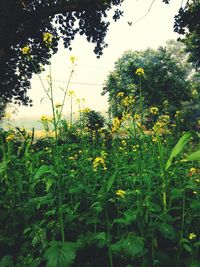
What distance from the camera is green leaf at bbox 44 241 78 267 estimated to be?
1941 millimetres

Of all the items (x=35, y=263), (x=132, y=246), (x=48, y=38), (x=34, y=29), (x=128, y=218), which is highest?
(x=34, y=29)

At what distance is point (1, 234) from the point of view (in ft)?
9.21

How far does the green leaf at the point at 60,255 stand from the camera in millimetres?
1941

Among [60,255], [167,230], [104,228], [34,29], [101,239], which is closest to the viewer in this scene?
[60,255]

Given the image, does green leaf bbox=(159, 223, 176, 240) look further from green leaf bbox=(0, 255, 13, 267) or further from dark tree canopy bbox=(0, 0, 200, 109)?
dark tree canopy bbox=(0, 0, 200, 109)

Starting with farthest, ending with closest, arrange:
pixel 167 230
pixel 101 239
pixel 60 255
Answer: pixel 101 239
pixel 167 230
pixel 60 255

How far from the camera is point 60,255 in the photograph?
6.55 ft

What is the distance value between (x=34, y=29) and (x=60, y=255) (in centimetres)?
1219

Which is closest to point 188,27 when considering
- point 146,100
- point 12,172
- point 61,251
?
point 12,172

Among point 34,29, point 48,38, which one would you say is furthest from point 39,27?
point 48,38

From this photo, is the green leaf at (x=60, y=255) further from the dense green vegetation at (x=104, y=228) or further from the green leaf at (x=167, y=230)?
the green leaf at (x=167, y=230)

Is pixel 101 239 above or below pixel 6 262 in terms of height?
above

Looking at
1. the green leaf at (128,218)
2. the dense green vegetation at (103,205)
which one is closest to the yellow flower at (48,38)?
the dense green vegetation at (103,205)

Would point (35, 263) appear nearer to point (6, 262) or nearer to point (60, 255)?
point (6, 262)
